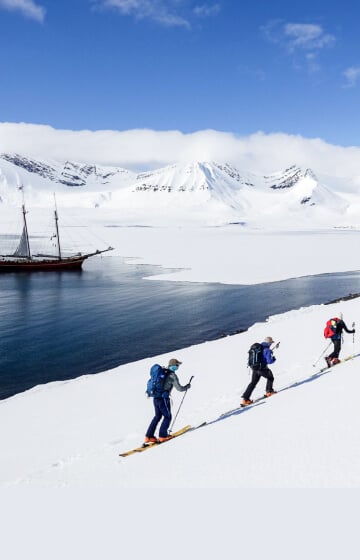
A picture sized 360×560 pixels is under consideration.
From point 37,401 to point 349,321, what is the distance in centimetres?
1708

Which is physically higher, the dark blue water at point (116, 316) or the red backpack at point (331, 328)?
the red backpack at point (331, 328)

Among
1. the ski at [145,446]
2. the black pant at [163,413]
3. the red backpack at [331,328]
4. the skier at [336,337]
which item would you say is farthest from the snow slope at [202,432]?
the red backpack at [331,328]

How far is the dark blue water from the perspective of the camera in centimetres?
2261

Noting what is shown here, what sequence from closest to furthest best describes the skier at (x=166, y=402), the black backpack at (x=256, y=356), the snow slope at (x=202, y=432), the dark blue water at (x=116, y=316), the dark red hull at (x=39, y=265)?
the snow slope at (x=202, y=432), the skier at (x=166, y=402), the black backpack at (x=256, y=356), the dark blue water at (x=116, y=316), the dark red hull at (x=39, y=265)

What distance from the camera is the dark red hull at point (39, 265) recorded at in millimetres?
72562

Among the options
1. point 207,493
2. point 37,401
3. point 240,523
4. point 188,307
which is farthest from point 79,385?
point 188,307

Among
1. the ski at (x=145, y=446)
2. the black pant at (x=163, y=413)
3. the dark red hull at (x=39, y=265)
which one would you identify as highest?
the dark red hull at (x=39, y=265)

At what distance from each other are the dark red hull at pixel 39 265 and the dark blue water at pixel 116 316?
15314 mm

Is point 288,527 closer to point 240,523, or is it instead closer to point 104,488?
point 240,523

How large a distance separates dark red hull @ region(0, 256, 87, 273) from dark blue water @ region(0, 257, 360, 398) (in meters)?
15.3

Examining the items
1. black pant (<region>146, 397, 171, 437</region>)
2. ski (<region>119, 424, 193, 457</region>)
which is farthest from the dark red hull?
black pant (<region>146, 397, 171, 437</region>)

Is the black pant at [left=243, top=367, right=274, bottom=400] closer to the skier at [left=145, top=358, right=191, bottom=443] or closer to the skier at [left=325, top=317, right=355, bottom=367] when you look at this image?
the skier at [left=145, top=358, right=191, bottom=443]

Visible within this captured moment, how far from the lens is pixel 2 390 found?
60.5 ft

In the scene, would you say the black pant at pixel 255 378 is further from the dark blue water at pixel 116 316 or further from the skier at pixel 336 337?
the dark blue water at pixel 116 316
